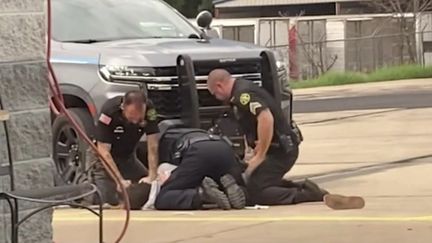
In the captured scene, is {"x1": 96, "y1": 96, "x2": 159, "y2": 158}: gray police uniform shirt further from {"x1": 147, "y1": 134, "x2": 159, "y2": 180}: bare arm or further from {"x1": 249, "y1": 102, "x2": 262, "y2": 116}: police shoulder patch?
{"x1": 249, "y1": 102, "x2": 262, "y2": 116}: police shoulder patch

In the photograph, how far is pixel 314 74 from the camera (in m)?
36.5

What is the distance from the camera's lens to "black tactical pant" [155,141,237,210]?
31.0ft

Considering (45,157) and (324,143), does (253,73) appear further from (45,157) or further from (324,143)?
(45,157)

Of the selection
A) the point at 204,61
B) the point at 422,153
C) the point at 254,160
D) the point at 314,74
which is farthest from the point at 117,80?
the point at 314,74

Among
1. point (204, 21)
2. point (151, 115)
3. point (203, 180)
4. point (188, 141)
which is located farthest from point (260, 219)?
point (204, 21)

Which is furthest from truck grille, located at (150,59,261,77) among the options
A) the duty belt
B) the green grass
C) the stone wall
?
the green grass

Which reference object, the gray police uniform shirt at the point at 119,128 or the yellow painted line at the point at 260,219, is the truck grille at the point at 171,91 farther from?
the yellow painted line at the point at 260,219

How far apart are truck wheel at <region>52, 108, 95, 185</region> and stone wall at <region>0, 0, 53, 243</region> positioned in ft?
16.5

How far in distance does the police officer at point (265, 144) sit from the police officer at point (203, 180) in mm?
237

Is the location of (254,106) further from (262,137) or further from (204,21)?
(204,21)

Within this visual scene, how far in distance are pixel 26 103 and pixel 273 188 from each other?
4833 mm

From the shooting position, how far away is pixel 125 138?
33.1 ft

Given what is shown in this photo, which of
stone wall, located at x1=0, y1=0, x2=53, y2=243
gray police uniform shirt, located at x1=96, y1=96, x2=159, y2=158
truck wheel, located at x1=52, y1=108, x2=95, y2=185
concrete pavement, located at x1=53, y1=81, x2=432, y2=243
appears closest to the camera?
stone wall, located at x1=0, y1=0, x2=53, y2=243

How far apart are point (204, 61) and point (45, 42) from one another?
545 centimetres
